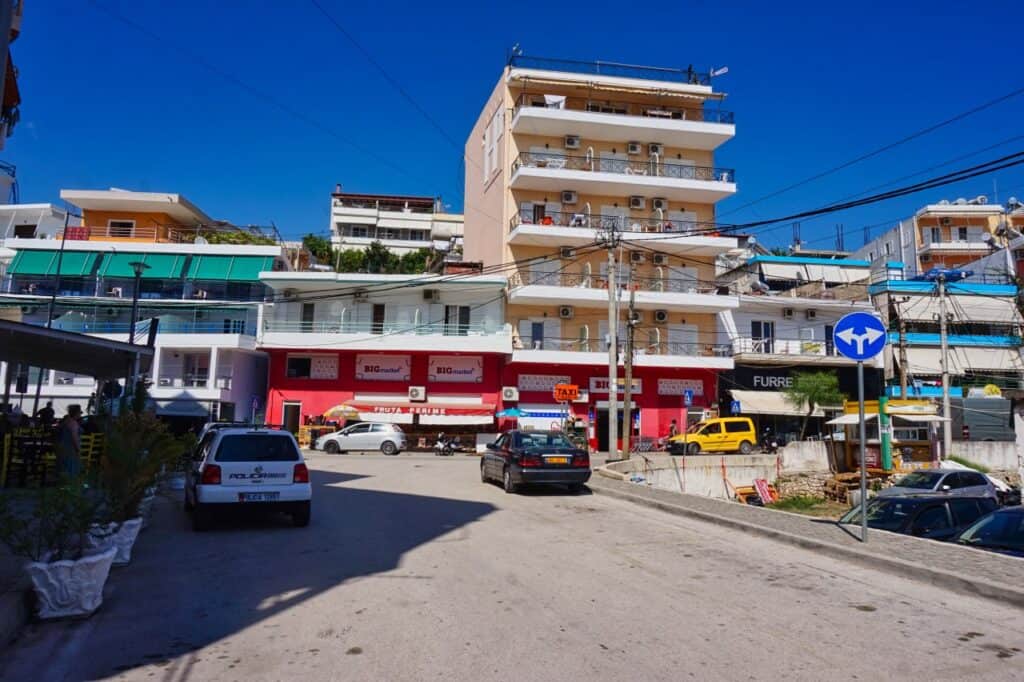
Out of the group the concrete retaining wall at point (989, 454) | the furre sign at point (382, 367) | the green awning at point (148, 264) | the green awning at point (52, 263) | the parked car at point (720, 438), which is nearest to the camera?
the concrete retaining wall at point (989, 454)

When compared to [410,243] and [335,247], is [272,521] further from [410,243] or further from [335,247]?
[410,243]

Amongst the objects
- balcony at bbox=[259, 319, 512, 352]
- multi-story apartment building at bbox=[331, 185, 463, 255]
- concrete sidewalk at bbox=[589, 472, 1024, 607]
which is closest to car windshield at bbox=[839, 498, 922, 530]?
concrete sidewalk at bbox=[589, 472, 1024, 607]

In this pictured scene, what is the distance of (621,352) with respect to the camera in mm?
40094

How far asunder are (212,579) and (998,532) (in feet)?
31.1

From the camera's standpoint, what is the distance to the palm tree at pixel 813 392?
3925cm

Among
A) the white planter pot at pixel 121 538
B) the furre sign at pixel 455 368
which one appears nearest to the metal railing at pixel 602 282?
the furre sign at pixel 455 368

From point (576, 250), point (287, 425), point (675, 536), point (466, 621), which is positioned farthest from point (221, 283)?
point (466, 621)

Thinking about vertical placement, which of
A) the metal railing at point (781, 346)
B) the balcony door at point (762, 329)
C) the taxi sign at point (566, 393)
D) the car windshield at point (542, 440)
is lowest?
the car windshield at point (542, 440)

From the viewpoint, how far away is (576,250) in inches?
1654

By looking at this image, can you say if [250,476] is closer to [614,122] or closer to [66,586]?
[66,586]

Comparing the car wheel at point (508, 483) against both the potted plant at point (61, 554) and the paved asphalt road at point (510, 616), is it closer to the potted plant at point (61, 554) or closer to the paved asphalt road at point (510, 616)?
the paved asphalt road at point (510, 616)

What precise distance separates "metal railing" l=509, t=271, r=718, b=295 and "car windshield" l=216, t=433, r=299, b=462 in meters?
29.3

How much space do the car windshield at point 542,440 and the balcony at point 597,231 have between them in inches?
919

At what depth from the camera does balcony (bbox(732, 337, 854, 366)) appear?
4222 centimetres
